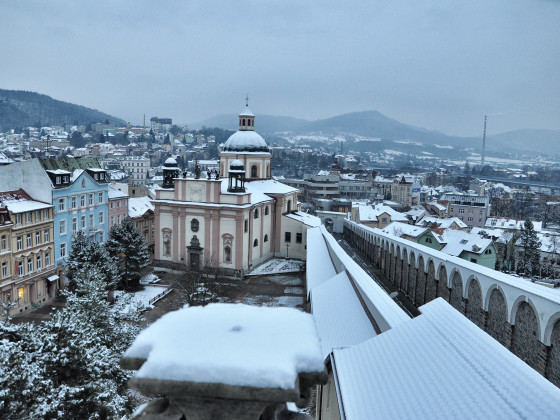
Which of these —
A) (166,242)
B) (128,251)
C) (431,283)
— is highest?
(431,283)

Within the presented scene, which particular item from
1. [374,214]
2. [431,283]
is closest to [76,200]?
[431,283]

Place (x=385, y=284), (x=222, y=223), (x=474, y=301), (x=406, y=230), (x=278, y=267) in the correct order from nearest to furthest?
(x=474, y=301) < (x=385, y=284) < (x=222, y=223) < (x=278, y=267) < (x=406, y=230)

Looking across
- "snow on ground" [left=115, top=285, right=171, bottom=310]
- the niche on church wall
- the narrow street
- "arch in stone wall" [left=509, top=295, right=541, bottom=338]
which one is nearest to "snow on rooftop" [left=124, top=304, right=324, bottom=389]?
"arch in stone wall" [left=509, top=295, right=541, bottom=338]

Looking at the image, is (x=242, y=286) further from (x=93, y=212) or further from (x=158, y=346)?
(x=158, y=346)

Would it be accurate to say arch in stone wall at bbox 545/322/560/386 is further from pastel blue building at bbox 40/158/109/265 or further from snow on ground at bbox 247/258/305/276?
pastel blue building at bbox 40/158/109/265

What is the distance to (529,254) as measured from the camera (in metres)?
45.3

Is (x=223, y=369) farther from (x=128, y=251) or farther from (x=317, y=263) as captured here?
(x=128, y=251)

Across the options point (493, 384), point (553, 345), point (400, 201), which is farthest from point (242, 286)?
point (400, 201)

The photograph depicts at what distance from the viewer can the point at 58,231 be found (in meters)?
28.9

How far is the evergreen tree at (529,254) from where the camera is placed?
43844mm

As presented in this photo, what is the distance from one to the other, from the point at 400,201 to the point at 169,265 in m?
80.1

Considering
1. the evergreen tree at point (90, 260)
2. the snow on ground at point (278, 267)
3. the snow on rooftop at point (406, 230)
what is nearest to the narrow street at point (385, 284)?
the snow on rooftop at point (406, 230)

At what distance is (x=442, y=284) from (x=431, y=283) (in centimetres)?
139

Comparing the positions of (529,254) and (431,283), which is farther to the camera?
(529,254)
